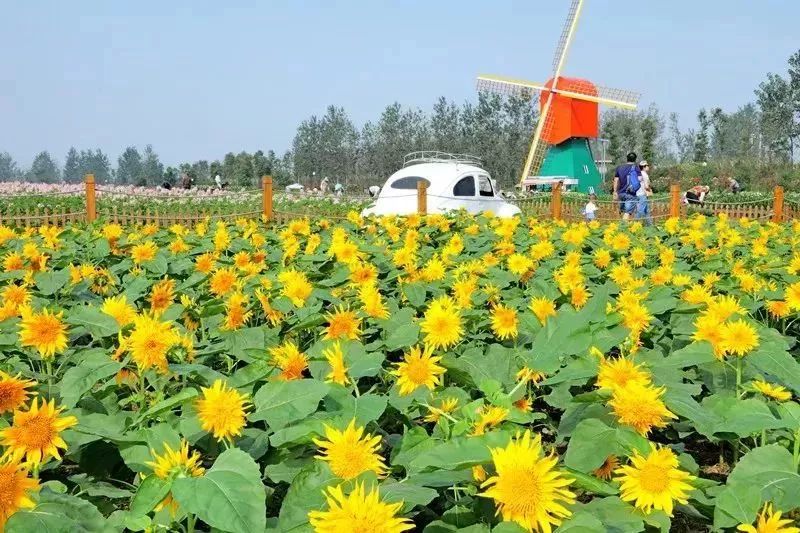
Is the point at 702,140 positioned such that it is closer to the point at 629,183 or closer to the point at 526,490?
the point at 629,183

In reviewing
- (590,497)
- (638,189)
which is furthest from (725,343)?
(638,189)

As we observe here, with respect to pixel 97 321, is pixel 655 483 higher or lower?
lower

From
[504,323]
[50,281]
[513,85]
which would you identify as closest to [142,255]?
[50,281]

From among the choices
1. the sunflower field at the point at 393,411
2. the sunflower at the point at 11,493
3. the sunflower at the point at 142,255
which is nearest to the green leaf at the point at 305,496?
the sunflower field at the point at 393,411

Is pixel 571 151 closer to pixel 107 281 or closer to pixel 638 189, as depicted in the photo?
pixel 638 189

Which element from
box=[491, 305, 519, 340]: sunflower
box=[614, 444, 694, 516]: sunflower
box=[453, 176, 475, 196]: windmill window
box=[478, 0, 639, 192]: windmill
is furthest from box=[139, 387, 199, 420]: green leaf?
box=[478, 0, 639, 192]: windmill

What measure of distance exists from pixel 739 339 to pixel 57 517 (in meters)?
1.41

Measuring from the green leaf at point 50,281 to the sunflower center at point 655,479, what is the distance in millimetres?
2251

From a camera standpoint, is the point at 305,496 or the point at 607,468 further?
the point at 607,468

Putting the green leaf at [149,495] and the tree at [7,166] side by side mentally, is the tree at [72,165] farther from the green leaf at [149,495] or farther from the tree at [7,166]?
the green leaf at [149,495]

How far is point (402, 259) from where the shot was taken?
333 centimetres

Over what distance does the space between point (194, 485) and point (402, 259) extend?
2.29 m

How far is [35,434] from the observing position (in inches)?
49.2

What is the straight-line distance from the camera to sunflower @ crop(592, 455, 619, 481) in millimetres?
1297
